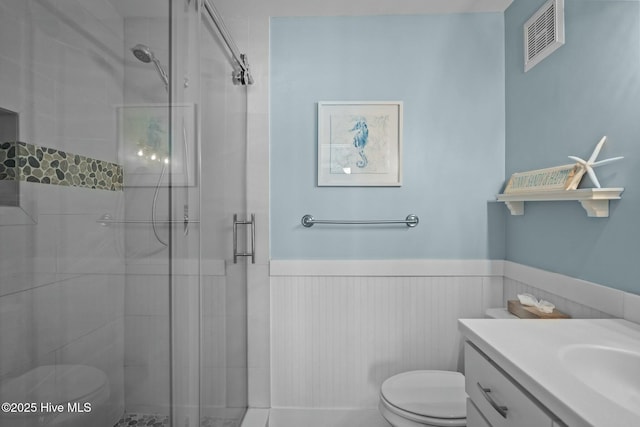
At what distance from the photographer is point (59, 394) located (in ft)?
2.10

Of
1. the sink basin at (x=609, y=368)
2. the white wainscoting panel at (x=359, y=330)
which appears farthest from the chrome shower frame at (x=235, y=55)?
the sink basin at (x=609, y=368)

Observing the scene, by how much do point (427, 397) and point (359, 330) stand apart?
1.71ft

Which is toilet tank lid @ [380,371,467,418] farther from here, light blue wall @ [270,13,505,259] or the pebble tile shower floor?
the pebble tile shower floor

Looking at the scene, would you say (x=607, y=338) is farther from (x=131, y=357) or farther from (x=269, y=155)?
(x=269, y=155)

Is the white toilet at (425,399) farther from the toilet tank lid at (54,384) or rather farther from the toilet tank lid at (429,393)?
the toilet tank lid at (54,384)

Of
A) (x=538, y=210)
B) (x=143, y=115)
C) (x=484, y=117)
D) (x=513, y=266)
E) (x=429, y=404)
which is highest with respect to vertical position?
(x=484, y=117)

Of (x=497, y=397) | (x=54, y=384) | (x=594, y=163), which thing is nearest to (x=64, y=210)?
(x=54, y=384)

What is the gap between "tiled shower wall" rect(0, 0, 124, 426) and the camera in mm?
568

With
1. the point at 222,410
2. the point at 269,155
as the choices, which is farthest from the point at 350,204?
the point at 222,410

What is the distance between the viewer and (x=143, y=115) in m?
0.86

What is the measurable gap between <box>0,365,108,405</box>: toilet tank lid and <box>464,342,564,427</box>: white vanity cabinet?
96cm

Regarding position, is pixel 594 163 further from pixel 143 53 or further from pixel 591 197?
pixel 143 53

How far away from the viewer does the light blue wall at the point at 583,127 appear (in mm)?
1121

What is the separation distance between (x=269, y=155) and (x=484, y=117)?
48.3 inches
